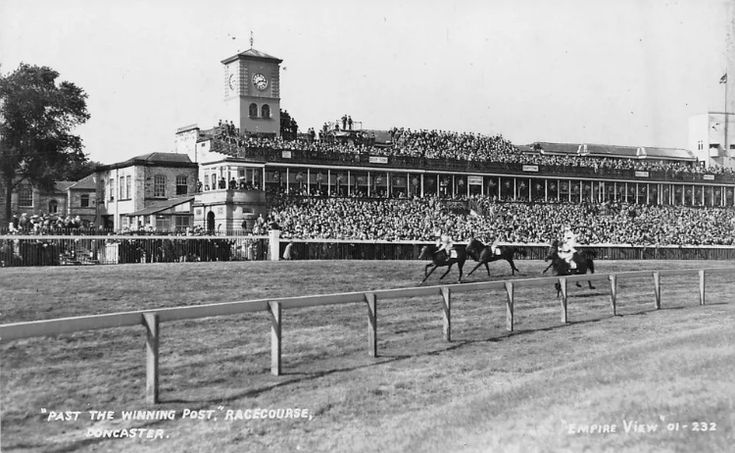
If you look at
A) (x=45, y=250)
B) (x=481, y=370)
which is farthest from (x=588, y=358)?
(x=45, y=250)

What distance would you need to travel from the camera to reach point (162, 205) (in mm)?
51469

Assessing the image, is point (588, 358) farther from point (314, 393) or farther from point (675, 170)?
point (675, 170)

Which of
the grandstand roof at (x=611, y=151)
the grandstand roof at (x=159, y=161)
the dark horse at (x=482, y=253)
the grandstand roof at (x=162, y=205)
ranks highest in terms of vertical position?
the grandstand roof at (x=611, y=151)

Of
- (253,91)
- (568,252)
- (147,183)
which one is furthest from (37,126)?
(568,252)

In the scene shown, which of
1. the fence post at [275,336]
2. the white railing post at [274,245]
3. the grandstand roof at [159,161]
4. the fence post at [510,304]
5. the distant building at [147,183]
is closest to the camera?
the fence post at [275,336]

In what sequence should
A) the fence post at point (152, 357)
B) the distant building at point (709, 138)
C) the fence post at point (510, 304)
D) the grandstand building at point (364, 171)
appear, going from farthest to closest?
the distant building at point (709, 138), the grandstand building at point (364, 171), the fence post at point (510, 304), the fence post at point (152, 357)

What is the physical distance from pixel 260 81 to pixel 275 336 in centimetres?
4936

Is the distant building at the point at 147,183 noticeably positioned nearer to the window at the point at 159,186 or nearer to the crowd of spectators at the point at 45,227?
the window at the point at 159,186

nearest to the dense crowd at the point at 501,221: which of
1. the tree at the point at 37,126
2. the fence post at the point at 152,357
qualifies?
the tree at the point at 37,126

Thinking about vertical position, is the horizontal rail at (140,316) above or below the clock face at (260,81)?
below

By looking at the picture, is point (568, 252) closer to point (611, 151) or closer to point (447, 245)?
point (447, 245)

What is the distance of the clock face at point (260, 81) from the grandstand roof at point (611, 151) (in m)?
29.9

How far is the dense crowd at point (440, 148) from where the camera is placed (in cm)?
4716

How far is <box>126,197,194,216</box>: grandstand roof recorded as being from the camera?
49.5m
